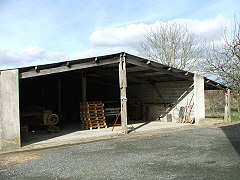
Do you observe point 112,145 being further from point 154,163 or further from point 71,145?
point 154,163

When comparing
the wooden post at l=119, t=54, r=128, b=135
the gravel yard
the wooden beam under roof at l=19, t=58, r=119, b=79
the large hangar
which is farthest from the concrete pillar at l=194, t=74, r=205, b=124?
the wooden beam under roof at l=19, t=58, r=119, b=79

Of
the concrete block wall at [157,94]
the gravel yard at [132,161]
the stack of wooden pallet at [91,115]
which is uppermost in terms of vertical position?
the concrete block wall at [157,94]

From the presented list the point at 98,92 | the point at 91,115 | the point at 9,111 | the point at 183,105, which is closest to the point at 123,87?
the point at 91,115

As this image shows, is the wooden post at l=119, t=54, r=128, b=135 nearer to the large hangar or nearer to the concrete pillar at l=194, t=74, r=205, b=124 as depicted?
the large hangar

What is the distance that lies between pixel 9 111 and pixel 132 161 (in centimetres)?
446

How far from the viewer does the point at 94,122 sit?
42.8ft

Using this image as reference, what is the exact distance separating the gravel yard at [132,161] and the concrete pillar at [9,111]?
0.64 m

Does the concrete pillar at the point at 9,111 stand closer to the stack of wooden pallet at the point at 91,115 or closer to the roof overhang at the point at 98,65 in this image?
the roof overhang at the point at 98,65

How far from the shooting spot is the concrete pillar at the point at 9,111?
315 inches

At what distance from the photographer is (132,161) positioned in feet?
20.8

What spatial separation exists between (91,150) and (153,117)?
9.38 metres

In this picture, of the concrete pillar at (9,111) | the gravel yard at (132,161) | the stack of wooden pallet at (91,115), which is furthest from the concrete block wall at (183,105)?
the concrete pillar at (9,111)

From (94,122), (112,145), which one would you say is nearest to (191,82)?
(94,122)

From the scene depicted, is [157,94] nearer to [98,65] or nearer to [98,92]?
[98,92]
